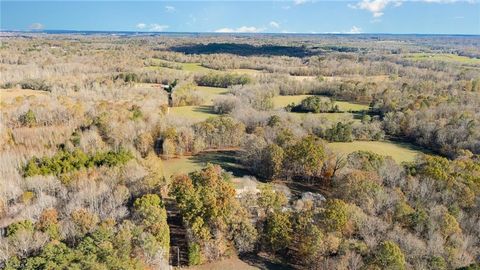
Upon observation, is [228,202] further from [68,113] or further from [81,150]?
[68,113]

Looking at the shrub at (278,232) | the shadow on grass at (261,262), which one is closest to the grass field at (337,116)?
the shrub at (278,232)

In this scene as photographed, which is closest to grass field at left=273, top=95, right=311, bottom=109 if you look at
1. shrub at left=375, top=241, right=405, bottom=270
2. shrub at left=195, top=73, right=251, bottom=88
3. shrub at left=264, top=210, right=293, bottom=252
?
shrub at left=195, top=73, right=251, bottom=88

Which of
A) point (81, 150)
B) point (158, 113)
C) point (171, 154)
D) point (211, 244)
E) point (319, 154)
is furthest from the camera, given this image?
point (158, 113)

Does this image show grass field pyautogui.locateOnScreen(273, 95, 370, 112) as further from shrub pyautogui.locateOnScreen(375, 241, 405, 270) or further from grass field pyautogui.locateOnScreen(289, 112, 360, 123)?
shrub pyautogui.locateOnScreen(375, 241, 405, 270)

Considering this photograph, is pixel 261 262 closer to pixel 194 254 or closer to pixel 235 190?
pixel 194 254

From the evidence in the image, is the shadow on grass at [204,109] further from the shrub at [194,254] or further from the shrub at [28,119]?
the shrub at [194,254]

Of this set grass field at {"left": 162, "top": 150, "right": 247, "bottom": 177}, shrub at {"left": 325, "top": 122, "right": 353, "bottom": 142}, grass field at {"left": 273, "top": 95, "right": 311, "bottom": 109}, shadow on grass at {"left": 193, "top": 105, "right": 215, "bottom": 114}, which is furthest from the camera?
grass field at {"left": 273, "top": 95, "right": 311, "bottom": 109}

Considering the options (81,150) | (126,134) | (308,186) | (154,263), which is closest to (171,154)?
(126,134)

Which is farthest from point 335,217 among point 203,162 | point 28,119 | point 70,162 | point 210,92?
point 210,92
